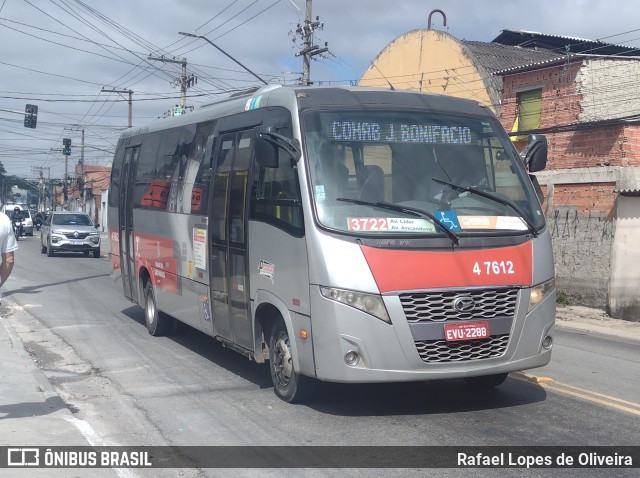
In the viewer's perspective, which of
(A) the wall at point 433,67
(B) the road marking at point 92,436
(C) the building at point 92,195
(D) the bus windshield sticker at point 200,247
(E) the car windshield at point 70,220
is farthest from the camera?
(C) the building at point 92,195

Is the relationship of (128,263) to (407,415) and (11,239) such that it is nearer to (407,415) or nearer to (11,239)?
(11,239)

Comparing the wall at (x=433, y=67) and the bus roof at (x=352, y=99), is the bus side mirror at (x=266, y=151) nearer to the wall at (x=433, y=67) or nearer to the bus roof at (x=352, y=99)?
the bus roof at (x=352, y=99)

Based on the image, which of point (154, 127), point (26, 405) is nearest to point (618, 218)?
point (154, 127)

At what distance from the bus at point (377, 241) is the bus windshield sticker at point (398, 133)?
13 millimetres

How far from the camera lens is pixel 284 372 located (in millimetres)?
7652

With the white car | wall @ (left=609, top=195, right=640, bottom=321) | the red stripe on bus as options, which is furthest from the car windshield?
the red stripe on bus

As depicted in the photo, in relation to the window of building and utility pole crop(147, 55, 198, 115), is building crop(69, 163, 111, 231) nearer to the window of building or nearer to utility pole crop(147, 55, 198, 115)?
utility pole crop(147, 55, 198, 115)

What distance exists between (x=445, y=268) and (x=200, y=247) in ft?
12.4

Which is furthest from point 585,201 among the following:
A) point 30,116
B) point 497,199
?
point 30,116

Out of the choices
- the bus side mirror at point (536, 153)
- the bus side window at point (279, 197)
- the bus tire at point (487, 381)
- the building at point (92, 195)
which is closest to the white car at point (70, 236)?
the bus side window at point (279, 197)

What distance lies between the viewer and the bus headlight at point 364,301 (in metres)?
6.61

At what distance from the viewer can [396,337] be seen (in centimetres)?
662

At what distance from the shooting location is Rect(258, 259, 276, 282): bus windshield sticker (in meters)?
7.64

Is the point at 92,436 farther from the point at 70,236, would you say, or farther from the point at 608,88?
the point at 70,236
